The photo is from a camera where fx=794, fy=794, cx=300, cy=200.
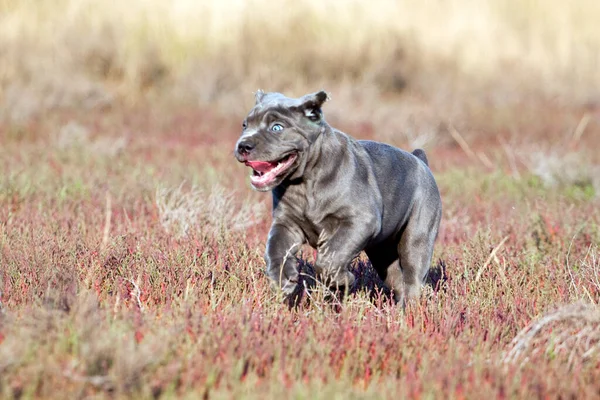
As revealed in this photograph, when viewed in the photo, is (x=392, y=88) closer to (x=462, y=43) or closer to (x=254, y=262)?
(x=462, y=43)

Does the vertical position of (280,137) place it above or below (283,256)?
above

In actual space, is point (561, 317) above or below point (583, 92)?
above

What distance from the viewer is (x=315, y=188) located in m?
4.97

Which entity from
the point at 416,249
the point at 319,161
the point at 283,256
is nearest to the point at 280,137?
the point at 319,161

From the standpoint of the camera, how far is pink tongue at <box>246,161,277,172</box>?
4.77 metres

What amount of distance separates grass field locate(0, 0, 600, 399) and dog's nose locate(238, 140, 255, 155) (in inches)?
34.3

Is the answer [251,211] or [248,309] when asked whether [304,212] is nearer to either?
[248,309]

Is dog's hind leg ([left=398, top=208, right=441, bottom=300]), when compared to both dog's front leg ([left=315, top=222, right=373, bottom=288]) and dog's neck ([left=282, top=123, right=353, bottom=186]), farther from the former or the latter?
dog's neck ([left=282, top=123, right=353, bottom=186])

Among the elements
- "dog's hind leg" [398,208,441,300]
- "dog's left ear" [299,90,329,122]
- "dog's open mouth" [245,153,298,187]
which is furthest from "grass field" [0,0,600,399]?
"dog's left ear" [299,90,329,122]

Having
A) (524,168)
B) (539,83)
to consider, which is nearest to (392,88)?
(539,83)

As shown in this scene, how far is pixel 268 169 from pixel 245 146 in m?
0.26

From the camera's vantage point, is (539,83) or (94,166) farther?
(539,83)

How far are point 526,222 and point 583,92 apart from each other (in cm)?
1677

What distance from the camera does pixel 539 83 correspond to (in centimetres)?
2338
